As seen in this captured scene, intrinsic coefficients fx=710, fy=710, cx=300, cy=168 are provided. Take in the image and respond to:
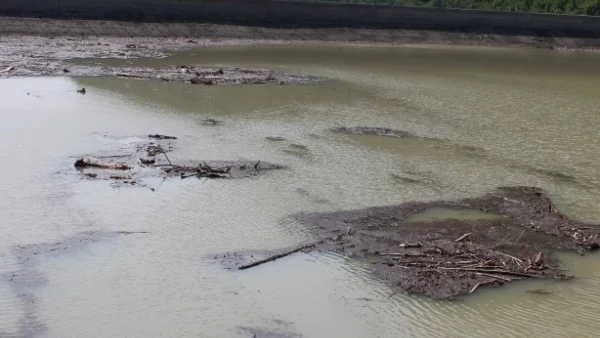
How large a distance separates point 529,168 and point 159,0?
2112 cm

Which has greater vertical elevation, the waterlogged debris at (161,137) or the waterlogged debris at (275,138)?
the waterlogged debris at (161,137)

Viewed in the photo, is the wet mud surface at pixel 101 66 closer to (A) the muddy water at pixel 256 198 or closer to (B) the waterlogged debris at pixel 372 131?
(A) the muddy water at pixel 256 198

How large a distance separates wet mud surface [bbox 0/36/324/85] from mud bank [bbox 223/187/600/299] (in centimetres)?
1003

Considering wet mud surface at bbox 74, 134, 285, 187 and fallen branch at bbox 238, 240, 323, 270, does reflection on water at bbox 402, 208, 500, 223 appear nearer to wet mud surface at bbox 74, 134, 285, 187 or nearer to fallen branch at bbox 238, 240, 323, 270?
fallen branch at bbox 238, 240, 323, 270

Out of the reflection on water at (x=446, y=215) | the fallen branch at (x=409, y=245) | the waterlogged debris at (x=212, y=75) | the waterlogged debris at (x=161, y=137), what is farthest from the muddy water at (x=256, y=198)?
the waterlogged debris at (x=212, y=75)

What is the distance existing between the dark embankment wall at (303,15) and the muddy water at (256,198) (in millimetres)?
10856

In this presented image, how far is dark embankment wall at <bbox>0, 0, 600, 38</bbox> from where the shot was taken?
1057 inches

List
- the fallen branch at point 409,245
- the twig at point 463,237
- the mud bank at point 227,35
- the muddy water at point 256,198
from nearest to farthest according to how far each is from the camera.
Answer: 1. the muddy water at point 256,198
2. the fallen branch at point 409,245
3. the twig at point 463,237
4. the mud bank at point 227,35

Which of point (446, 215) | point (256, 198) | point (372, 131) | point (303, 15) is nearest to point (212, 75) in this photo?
point (372, 131)

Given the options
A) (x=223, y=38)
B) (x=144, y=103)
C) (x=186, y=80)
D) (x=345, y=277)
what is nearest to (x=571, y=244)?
(x=345, y=277)

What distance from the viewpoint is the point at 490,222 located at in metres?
8.64

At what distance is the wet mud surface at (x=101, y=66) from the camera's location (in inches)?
710

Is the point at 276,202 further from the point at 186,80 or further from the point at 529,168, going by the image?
the point at 186,80

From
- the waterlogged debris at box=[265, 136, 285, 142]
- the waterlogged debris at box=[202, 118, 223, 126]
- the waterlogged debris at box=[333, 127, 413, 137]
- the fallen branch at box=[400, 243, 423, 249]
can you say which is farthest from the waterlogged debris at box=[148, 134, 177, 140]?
the fallen branch at box=[400, 243, 423, 249]
